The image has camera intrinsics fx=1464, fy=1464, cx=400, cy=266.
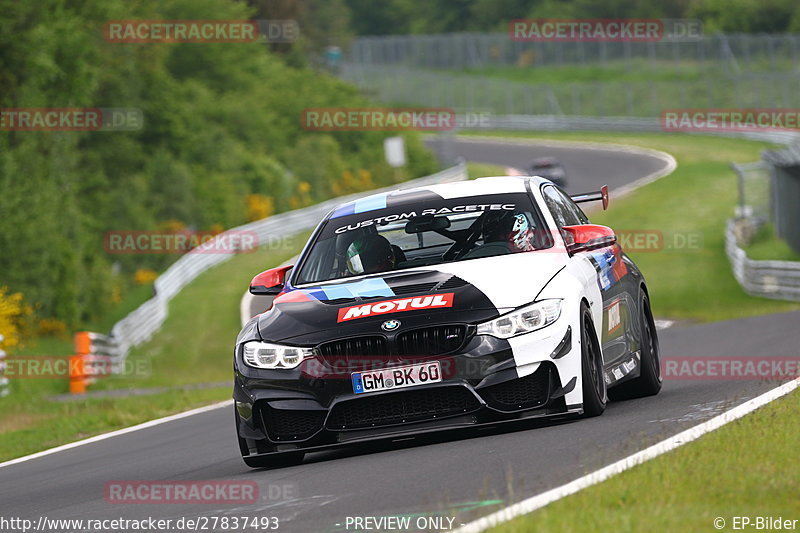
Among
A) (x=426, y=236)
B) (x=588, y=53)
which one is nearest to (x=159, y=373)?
(x=426, y=236)

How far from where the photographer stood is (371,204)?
10.1m

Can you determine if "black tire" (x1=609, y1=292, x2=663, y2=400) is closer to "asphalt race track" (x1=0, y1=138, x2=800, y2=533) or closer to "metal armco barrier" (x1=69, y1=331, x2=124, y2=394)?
A: "asphalt race track" (x1=0, y1=138, x2=800, y2=533)

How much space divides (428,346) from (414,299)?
340 millimetres

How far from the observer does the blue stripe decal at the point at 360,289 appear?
8.55m

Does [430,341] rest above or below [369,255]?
below

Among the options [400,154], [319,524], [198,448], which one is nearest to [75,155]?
[400,154]

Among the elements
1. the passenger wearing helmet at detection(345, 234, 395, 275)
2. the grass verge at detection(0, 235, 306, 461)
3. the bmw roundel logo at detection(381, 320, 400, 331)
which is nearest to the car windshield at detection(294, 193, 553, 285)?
the passenger wearing helmet at detection(345, 234, 395, 275)

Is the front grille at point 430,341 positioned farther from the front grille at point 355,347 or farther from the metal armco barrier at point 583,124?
the metal armco barrier at point 583,124

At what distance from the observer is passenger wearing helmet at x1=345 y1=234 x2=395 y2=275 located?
9.34 metres

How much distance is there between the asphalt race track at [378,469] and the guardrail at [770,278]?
17.0 meters

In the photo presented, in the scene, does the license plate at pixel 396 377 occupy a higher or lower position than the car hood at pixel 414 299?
lower

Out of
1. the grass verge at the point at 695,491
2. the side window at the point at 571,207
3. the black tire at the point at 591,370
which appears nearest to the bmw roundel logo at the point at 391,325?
the black tire at the point at 591,370

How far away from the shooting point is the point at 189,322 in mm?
33406

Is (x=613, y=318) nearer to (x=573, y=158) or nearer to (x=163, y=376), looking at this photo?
(x=163, y=376)
